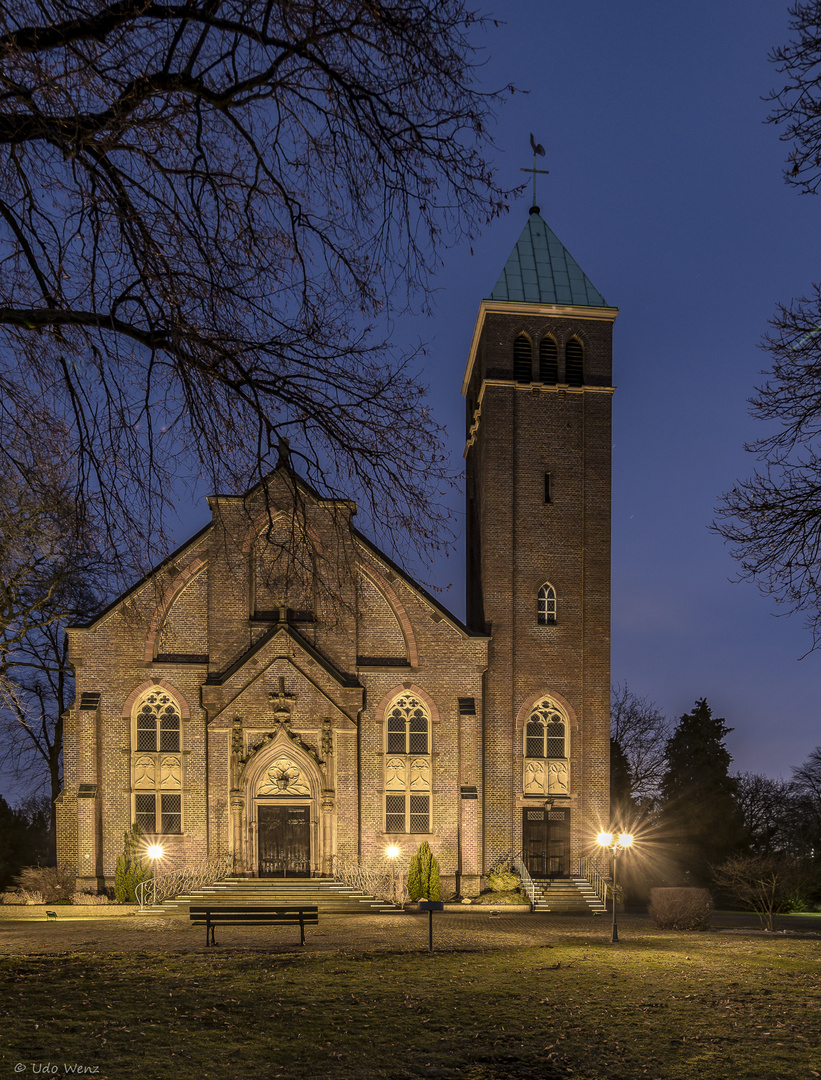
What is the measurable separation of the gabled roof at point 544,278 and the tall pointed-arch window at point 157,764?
724 inches

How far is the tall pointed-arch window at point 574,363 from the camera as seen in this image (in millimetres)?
31719

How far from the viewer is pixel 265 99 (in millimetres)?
6637

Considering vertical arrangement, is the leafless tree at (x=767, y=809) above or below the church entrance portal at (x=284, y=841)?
below

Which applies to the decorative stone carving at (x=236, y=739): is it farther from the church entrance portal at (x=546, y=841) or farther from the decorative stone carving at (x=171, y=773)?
the church entrance portal at (x=546, y=841)

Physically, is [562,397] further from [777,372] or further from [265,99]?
[265,99]

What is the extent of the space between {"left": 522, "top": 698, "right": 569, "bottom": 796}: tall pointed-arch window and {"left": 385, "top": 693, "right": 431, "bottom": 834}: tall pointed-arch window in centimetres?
349

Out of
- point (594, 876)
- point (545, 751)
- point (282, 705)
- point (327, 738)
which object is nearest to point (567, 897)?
point (594, 876)

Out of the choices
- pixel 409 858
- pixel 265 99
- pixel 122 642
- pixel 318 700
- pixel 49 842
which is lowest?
pixel 49 842

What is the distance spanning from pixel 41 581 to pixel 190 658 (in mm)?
6020

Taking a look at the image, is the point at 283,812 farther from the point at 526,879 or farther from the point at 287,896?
the point at 526,879

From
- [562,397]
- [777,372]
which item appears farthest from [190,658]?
[777,372]

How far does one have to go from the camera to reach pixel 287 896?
2523cm

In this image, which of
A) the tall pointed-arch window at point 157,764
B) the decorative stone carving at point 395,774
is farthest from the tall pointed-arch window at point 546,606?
the tall pointed-arch window at point 157,764

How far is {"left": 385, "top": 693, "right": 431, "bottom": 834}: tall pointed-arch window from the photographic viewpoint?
91.4 feet
